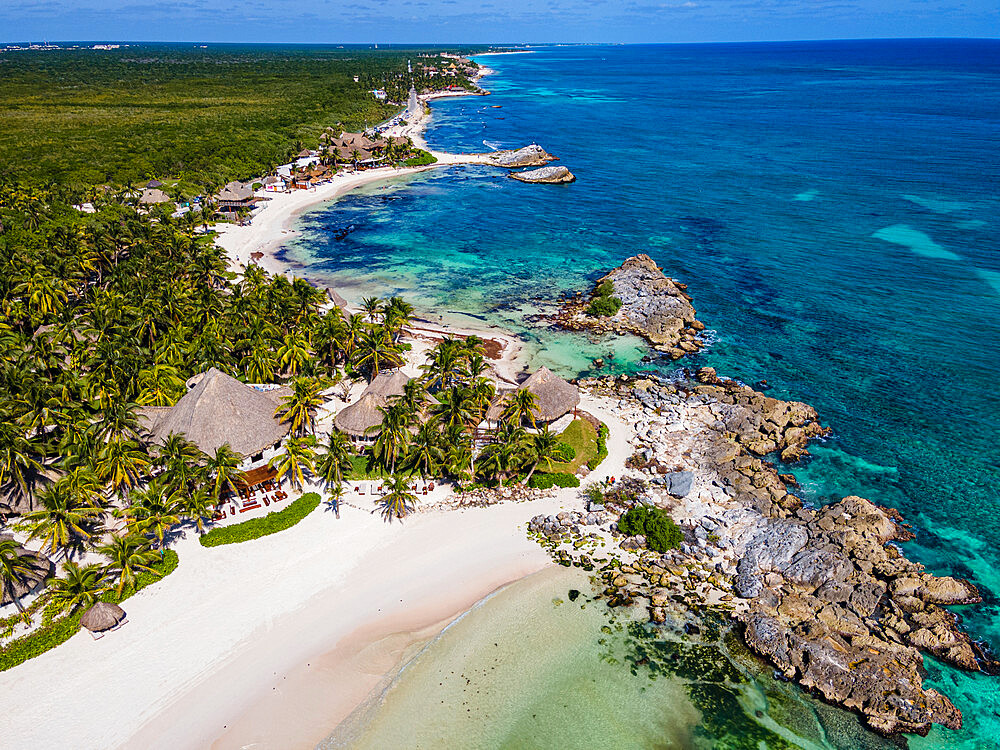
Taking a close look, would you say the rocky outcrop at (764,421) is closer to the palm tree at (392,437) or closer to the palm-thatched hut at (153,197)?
the palm tree at (392,437)

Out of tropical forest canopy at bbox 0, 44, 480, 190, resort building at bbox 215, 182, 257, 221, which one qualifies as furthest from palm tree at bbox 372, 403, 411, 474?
tropical forest canopy at bbox 0, 44, 480, 190

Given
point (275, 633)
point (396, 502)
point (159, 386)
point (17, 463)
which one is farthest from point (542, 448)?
point (17, 463)

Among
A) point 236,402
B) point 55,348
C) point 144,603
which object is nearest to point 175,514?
point 144,603

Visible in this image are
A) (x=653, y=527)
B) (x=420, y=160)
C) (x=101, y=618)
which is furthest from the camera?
(x=420, y=160)

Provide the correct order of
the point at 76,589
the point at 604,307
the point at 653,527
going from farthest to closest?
1. the point at 604,307
2. the point at 653,527
3. the point at 76,589

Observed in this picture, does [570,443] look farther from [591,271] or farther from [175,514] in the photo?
[591,271]

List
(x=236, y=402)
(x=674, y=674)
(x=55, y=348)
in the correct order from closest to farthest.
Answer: (x=674, y=674) → (x=236, y=402) → (x=55, y=348)

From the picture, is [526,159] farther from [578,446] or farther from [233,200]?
[578,446]
